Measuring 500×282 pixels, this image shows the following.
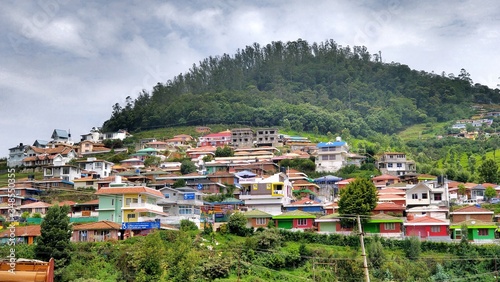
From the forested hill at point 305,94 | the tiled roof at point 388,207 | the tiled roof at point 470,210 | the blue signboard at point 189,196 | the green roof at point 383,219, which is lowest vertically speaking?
the green roof at point 383,219

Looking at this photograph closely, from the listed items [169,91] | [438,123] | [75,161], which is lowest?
[75,161]

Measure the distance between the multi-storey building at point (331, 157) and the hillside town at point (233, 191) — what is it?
0.11 metres

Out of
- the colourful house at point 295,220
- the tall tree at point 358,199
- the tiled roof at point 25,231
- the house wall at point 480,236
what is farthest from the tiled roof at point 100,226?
the house wall at point 480,236

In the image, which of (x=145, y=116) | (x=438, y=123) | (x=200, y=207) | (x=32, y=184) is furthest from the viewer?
(x=438, y=123)

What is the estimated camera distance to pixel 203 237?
36906mm

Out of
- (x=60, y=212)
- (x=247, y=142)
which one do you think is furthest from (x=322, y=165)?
(x=60, y=212)

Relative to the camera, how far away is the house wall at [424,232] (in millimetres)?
38844

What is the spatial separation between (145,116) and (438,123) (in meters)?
51.0

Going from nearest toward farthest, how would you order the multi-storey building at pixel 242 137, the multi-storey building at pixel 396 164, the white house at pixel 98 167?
1. the white house at pixel 98 167
2. the multi-storey building at pixel 396 164
3. the multi-storey building at pixel 242 137

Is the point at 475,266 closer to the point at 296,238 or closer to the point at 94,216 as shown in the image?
the point at 296,238

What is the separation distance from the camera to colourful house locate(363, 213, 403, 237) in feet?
128

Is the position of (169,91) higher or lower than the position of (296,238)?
higher

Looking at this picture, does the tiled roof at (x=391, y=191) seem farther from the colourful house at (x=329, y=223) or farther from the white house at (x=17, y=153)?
the white house at (x=17, y=153)

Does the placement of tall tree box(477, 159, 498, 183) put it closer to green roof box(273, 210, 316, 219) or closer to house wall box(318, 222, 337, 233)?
green roof box(273, 210, 316, 219)
